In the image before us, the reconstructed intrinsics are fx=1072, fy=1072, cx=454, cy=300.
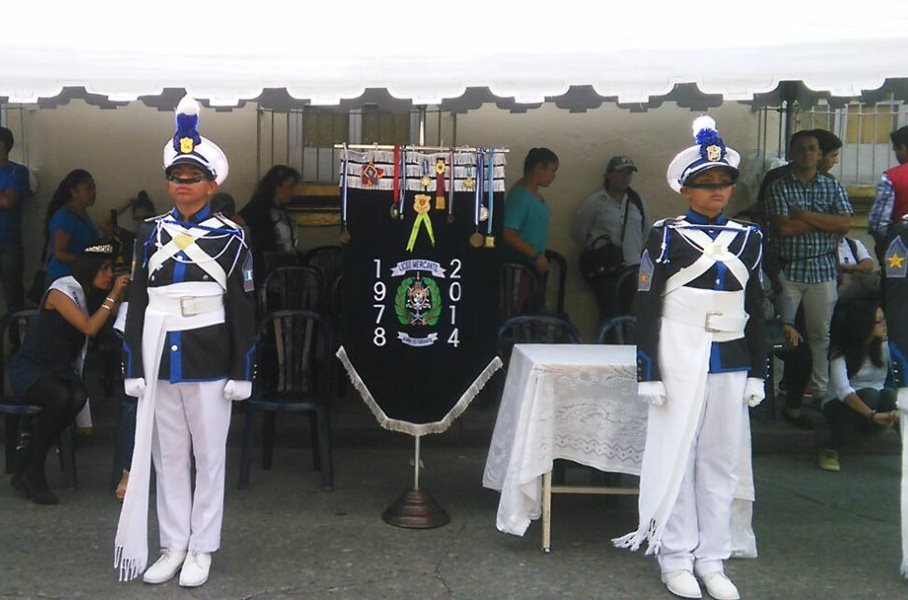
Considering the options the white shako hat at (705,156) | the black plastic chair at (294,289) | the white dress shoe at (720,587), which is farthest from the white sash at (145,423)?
the black plastic chair at (294,289)

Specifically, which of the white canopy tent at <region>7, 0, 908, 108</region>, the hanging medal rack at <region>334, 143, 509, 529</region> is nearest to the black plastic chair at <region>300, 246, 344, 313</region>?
the hanging medal rack at <region>334, 143, 509, 529</region>

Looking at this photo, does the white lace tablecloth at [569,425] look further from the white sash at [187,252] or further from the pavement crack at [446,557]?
the white sash at [187,252]

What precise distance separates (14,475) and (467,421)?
9.15ft

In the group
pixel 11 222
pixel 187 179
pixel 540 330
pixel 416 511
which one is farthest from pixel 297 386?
pixel 11 222

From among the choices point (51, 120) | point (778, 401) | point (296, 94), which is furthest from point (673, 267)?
point (51, 120)

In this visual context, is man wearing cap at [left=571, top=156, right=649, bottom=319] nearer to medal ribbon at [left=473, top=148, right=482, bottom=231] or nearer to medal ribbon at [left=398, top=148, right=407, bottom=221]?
medal ribbon at [left=473, top=148, right=482, bottom=231]

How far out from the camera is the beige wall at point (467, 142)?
8.15m

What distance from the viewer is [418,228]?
5.19 metres

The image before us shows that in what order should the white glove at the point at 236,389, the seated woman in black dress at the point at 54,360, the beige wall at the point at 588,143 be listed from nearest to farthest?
the white glove at the point at 236,389
the seated woman in black dress at the point at 54,360
the beige wall at the point at 588,143

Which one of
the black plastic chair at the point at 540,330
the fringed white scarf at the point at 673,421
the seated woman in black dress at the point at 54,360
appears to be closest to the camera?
the fringed white scarf at the point at 673,421

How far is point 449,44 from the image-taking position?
15.9 feet

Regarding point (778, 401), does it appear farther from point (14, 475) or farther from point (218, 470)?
point (14, 475)

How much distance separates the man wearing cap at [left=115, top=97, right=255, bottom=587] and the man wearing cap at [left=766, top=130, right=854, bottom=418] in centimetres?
406

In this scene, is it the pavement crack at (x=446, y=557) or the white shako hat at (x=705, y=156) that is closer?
the white shako hat at (x=705, y=156)
